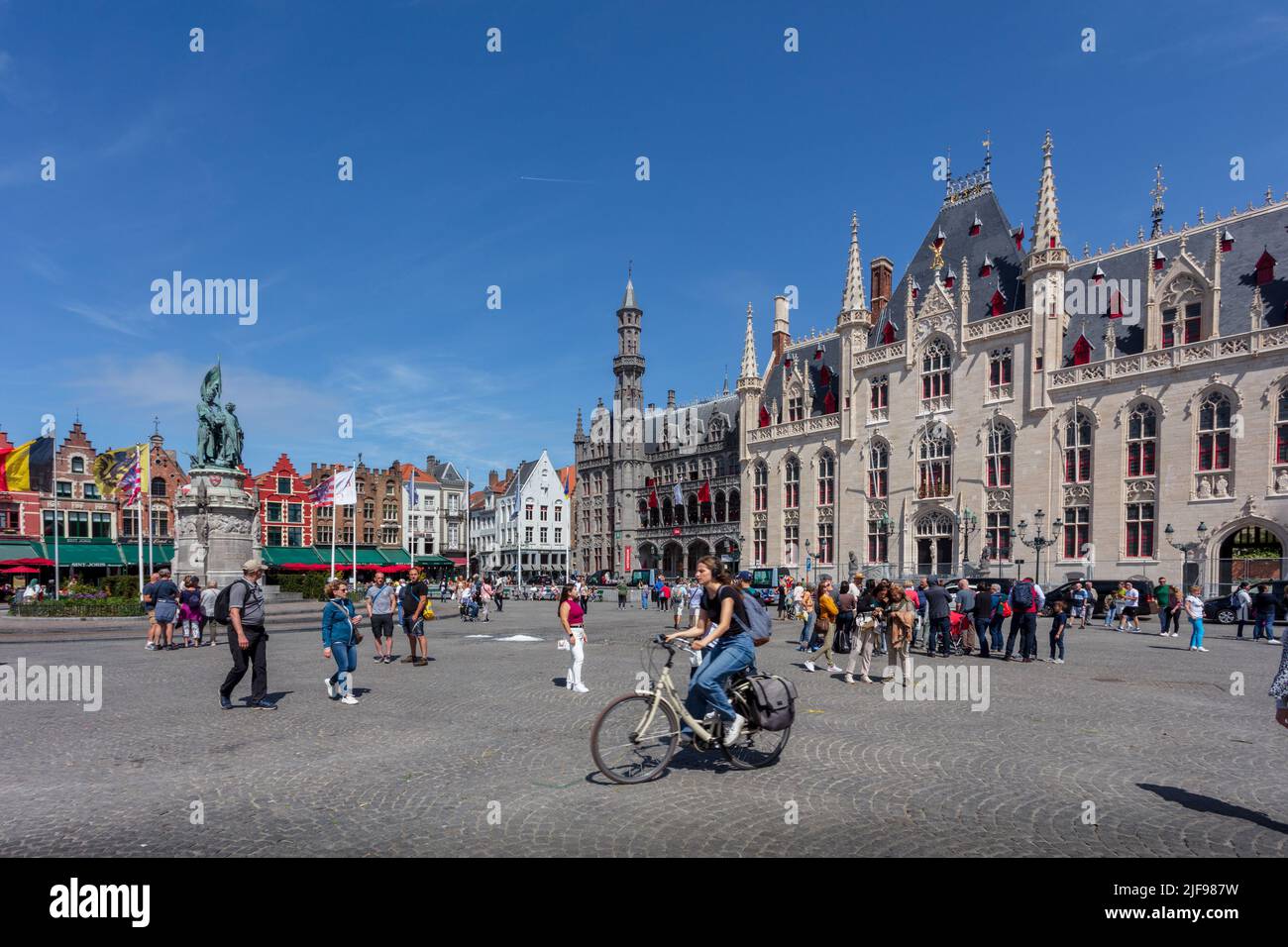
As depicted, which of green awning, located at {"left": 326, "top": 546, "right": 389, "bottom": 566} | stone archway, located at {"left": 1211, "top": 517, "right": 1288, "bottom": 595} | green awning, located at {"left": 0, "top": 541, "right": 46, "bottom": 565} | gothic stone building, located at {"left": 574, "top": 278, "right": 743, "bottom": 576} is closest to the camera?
stone archway, located at {"left": 1211, "top": 517, "right": 1288, "bottom": 595}

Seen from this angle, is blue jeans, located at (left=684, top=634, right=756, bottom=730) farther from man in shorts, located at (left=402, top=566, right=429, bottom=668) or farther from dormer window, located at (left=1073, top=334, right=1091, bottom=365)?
dormer window, located at (left=1073, top=334, right=1091, bottom=365)

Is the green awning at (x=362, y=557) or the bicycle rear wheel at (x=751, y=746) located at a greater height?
the bicycle rear wheel at (x=751, y=746)

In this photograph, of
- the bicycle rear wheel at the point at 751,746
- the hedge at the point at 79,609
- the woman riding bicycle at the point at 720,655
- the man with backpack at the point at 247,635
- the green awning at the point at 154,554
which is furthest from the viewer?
the green awning at the point at 154,554

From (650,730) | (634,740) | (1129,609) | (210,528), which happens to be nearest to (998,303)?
(1129,609)

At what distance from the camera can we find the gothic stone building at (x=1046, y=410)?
35.4 meters

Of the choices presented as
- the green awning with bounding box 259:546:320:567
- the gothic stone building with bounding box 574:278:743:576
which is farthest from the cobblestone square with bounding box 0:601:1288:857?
the gothic stone building with bounding box 574:278:743:576

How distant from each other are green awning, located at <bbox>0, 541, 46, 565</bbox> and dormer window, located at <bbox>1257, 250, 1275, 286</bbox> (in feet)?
241

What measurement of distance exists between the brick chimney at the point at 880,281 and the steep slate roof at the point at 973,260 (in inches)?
40.1

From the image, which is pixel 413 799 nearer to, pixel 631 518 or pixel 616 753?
pixel 616 753

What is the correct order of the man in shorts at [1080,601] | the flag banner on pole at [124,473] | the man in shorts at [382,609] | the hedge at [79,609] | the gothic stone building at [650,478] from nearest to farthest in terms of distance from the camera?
the man in shorts at [382,609] → the hedge at [79,609] → the man in shorts at [1080,601] → the flag banner on pole at [124,473] → the gothic stone building at [650,478]

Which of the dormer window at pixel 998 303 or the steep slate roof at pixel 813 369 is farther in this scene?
the steep slate roof at pixel 813 369

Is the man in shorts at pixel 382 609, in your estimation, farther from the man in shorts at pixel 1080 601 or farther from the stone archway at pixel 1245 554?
the stone archway at pixel 1245 554

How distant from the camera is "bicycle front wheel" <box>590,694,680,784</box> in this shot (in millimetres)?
6609

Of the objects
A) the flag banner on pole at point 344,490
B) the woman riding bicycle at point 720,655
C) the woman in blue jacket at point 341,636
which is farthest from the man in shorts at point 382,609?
the flag banner on pole at point 344,490
